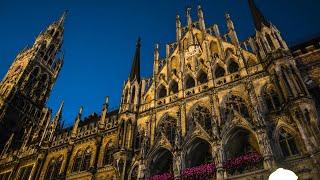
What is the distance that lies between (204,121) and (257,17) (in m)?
10.0

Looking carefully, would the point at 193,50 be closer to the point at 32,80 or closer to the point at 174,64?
the point at 174,64

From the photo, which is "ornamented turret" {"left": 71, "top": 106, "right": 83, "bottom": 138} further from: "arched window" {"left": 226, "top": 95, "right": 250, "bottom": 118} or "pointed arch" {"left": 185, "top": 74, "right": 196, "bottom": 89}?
"arched window" {"left": 226, "top": 95, "right": 250, "bottom": 118}

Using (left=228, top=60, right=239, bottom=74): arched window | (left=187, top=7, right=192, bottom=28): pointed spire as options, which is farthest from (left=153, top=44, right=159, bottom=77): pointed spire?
(left=228, top=60, right=239, bottom=74): arched window

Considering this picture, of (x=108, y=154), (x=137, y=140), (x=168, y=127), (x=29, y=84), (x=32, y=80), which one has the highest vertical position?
(x=32, y=80)

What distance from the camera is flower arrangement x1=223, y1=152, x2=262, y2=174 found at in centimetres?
1641

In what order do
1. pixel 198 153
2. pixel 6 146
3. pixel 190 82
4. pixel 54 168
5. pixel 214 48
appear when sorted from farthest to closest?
1. pixel 6 146
2. pixel 54 168
3. pixel 214 48
4. pixel 190 82
5. pixel 198 153

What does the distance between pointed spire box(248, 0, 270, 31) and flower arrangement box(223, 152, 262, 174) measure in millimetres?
10934

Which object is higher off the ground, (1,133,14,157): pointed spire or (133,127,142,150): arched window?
(1,133,14,157): pointed spire

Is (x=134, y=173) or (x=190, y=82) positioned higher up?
(x=190, y=82)

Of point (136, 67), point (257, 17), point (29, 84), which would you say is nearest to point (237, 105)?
point (257, 17)

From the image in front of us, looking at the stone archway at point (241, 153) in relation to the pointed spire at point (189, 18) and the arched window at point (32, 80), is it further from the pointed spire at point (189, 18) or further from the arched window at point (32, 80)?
the arched window at point (32, 80)

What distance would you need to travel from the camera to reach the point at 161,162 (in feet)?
70.2

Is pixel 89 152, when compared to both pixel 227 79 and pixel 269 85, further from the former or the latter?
pixel 269 85

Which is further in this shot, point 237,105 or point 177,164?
point 237,105
